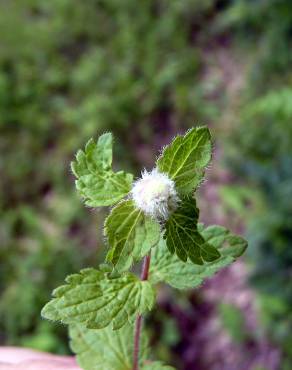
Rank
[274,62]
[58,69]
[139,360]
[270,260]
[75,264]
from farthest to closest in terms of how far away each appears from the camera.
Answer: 1. [58,69]
2. [274,62]
3. [75,264]
4. [270,260]
5. [139,360]

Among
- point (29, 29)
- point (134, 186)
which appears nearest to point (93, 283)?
point (134, 186)

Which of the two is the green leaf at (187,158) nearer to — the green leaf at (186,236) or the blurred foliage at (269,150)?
the green leaf at (186,236)

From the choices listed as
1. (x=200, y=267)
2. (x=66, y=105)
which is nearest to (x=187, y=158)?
(x=200, y=267)

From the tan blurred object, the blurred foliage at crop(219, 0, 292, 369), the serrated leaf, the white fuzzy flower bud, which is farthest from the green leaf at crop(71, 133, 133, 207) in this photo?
the blurred foliage at crop(219, 0, 292, 369)

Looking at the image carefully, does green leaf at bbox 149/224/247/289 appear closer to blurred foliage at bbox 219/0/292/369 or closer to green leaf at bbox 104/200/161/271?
green leaf at bbox 104/200/161/271

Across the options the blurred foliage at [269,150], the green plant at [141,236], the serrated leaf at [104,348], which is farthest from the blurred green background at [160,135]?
the green plant at [141,236]

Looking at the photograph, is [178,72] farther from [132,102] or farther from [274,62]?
[274,62]

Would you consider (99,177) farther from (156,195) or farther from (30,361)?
(30,361)
